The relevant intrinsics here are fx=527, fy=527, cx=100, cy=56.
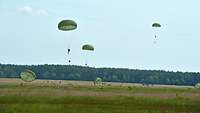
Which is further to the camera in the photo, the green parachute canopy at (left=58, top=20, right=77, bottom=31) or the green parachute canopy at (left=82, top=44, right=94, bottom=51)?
the green parachute canopy at (left=82, top=44, right=94, bottom=51)

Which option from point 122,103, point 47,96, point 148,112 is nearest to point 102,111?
point 148,112

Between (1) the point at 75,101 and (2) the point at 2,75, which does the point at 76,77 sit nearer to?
(2) the point at 2,75

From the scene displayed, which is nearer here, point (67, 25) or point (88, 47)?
point (67, 25)

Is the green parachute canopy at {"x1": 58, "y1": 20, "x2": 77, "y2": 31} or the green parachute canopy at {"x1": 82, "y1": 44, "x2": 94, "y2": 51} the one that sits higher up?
the green parachute canopy at {"x1": 58, "y1": 20, "x2": 77, "y2": 31}

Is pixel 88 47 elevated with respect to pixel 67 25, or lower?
lower

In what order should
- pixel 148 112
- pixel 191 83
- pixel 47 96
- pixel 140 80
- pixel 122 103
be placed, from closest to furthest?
pixel 148 112, pixel 122 103, pixel 47 96, pixel 191 83, pixel 140 80

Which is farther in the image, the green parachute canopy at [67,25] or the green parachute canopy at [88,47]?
the green parachute canopy at [88,47]

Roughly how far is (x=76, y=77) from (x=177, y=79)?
37.3 m

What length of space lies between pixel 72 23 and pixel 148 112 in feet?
27.0

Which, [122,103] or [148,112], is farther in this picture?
[122,103]

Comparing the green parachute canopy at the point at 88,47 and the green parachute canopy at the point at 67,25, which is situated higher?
the green parachute canopy at the point at 67,25

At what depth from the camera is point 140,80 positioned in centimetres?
19525

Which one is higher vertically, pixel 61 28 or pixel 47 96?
pixel 61 28

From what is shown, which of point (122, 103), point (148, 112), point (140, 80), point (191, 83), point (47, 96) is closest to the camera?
point (148, 112)
